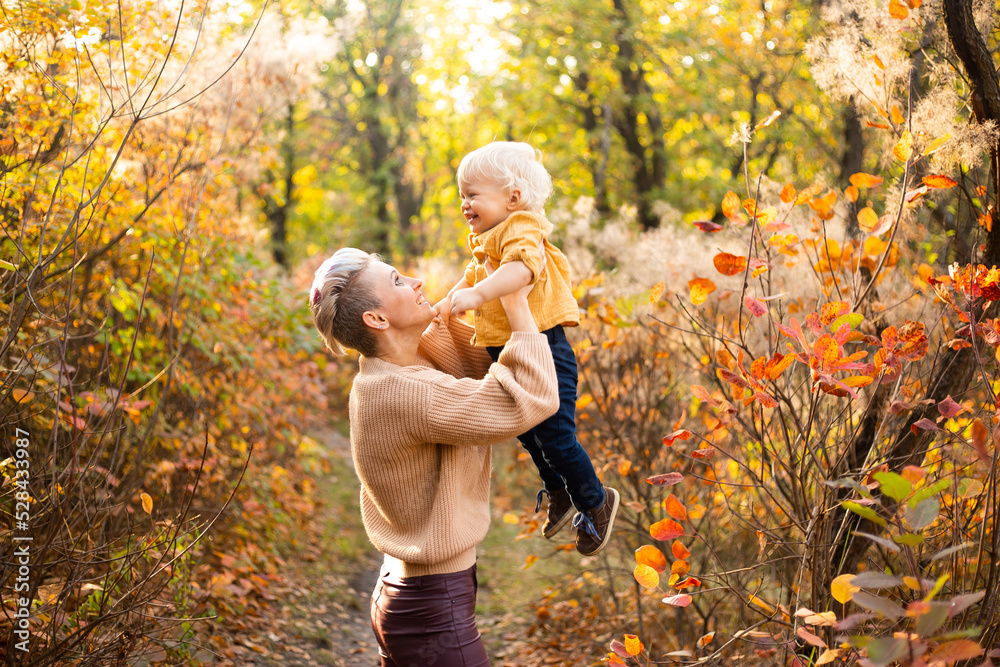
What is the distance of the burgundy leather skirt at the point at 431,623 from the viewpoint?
199 centimetres

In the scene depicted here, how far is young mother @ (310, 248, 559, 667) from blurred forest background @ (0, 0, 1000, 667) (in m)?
0.47

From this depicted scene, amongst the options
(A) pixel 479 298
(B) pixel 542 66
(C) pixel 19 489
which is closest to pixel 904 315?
(A) pixel 479 298

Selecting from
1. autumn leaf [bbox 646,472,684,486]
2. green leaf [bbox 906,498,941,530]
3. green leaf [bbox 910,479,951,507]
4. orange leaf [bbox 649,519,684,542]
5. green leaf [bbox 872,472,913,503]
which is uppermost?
green leaf [bbox 872,472,913,503]

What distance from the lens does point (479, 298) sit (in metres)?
2.02

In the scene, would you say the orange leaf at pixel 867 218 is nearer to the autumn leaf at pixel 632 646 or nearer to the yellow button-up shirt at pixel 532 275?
the yellow button-up shirt at pixel 532 275

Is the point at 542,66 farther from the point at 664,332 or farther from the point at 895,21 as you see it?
the point at 895,21

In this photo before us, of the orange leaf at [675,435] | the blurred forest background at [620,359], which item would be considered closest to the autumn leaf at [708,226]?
the blurred forest background at [620,359]

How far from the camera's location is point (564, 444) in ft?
7.10

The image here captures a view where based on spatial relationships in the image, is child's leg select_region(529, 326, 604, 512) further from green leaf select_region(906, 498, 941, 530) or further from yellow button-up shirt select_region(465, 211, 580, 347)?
green leaf select_region(906, 498, 941, 530)

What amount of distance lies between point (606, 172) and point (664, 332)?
7.95 meters

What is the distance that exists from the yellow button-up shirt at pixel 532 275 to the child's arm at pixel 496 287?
39 mm

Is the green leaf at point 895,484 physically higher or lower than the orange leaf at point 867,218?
lower

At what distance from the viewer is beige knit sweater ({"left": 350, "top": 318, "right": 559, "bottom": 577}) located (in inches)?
74.4

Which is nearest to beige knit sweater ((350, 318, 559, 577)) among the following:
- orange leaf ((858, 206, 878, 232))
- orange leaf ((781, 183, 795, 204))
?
orange leaf ((781, 183, 795, 204))
